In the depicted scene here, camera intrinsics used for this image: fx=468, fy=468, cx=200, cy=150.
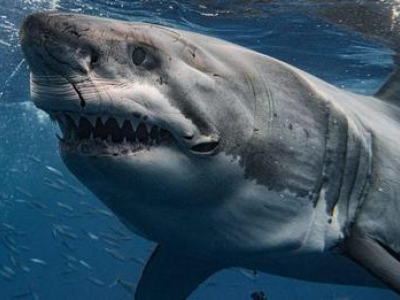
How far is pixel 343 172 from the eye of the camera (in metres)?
2.63

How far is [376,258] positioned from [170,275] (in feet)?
6.44

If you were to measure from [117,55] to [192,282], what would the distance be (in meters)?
2.66

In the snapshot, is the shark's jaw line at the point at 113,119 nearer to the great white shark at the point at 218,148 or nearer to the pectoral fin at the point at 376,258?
the great white shark at the point at 218,148

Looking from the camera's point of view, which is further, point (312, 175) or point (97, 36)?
point (312, 175)

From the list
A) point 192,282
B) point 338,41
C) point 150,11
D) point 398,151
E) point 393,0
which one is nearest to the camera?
point 398,151

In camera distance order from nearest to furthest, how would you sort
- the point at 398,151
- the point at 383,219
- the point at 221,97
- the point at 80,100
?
the point at 80,100 < the point at 221,97 < the point at 383,219 < the point at 398,151

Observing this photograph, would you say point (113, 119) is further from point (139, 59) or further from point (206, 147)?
point (206, 147)

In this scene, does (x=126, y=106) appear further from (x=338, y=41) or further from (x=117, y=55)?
(x=338, y=41)

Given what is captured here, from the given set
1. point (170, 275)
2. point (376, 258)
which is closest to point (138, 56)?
point (376, 258)

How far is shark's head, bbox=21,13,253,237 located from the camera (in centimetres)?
180

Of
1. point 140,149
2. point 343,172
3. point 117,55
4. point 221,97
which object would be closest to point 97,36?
Result: point 117,55

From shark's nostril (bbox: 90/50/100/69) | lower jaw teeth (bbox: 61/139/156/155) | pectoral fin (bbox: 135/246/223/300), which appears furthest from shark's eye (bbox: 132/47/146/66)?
pectoral fin (bbox: 135/246/223/300)

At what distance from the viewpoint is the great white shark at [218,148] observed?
1847mm

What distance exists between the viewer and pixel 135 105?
6.18 ft
